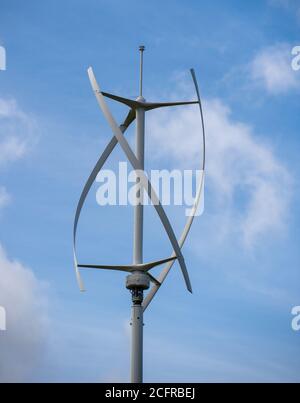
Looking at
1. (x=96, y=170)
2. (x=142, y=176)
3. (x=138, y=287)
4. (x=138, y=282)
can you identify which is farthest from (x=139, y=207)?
(x=138, y=287)

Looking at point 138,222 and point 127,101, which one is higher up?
point 127,101

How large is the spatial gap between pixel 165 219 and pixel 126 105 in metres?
16.2

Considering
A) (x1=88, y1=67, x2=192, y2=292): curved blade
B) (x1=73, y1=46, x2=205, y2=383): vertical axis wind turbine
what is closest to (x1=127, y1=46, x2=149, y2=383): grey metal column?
(x1=73, y1=46, x2=205, y2=383): vertical axis wind turbine

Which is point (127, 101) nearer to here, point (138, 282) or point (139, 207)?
point (139, 207)

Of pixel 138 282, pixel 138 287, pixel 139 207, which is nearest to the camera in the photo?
pixel 138 282

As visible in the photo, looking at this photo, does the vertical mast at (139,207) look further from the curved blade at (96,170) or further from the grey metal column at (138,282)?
the curved blade at (96,170)

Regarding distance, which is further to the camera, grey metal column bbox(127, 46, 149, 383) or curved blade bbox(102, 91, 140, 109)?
curved blade bbox(102, 91, 140, 109)

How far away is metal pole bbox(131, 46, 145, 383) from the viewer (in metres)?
70.0

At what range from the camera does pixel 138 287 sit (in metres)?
72.6

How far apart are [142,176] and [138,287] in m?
10.6

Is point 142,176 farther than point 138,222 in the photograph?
No

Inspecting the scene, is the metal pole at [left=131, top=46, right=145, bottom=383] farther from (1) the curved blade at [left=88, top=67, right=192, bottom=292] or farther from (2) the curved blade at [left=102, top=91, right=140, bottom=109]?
(1) the curved blade at [left=88, top=67, right=192, bottom=292]
